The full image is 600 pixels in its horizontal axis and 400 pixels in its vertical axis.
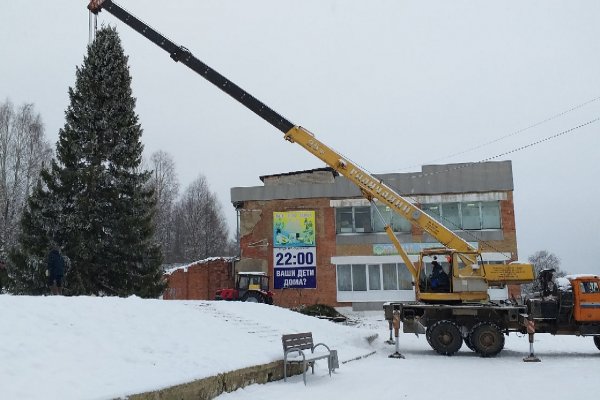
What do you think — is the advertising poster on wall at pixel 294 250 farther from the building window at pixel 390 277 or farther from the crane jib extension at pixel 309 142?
the crane jib extension at pixel 309 142

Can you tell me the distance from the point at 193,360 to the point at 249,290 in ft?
64.9

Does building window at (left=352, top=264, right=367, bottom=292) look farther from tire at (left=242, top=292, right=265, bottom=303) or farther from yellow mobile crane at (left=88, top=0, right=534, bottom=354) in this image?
yellow mobile crane at (left=88, top=0, right=534, bottom=354)

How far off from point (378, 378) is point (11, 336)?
7.59 metres

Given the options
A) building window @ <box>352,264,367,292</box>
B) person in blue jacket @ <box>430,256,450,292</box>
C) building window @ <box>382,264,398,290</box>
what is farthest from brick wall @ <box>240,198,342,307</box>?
person in blue jacket @ <box>430,256,450,292</box>

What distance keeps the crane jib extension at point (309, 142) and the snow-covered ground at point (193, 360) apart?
4535mm

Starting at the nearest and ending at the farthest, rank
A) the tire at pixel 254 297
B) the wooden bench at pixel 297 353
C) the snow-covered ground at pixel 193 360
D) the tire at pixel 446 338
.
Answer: the snow-covered ground at pixel 193 360 < the wooden bench at pixel 297 353 < the tire at pixel 446 338 < the tire at pixel 254 297

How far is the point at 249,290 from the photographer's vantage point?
29.7 metres

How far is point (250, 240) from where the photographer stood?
125ft

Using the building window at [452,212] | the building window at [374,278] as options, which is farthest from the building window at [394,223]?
the building window at [452,212]

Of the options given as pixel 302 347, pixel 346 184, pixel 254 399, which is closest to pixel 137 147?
pixel 346 184

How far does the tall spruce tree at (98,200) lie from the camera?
944 inches

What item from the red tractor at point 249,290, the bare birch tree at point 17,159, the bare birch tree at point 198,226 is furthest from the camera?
the bare birch tree at point 198,226

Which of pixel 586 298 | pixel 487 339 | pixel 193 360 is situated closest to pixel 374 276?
→ pixel 487 339

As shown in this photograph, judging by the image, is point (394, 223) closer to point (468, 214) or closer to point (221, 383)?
point (468, 214)
